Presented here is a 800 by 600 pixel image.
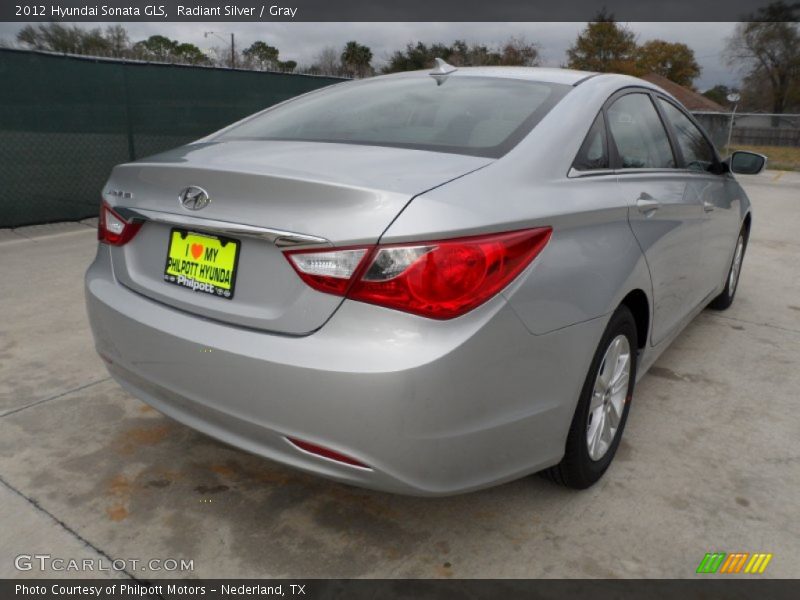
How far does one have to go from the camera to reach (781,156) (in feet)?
78.7

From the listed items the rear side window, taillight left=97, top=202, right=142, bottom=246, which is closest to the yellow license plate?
taillight left=97, top=202, right=142, bottom=246

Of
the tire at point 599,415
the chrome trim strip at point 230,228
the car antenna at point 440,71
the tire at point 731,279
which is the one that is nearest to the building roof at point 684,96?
the tire at point 731,279

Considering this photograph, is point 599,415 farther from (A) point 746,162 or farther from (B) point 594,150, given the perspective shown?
(A) point 746,162

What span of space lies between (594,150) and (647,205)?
0.36 m

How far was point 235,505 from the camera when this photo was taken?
93.7 inches

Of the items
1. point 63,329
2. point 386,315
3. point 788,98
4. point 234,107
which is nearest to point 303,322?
point 386,315

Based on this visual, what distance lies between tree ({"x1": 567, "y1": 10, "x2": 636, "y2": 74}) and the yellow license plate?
203 ft

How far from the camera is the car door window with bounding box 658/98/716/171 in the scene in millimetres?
3437

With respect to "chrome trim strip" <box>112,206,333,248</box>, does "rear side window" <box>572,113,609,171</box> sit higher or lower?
higher

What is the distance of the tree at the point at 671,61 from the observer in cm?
7044

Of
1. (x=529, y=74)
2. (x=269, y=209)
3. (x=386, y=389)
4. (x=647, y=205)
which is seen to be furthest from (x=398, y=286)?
(x=529, y=74)

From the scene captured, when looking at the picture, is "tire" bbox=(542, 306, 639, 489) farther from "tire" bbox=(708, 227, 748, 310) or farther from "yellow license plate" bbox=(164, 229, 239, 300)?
"tire" bbox=(708, 227, 748, 310)

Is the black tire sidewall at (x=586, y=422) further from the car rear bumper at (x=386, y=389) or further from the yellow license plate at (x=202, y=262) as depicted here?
the yellow license plate at (x=202, y=262)
